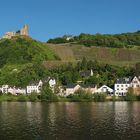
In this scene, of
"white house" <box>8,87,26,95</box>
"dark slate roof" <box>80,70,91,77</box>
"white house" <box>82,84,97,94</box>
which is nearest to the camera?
"white house" <box>82,84,97,94</box>

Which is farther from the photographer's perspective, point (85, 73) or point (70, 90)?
point (85, 73)

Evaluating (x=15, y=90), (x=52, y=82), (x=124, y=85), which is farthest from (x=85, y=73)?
(x=15, y=90)

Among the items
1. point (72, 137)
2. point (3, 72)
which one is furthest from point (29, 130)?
point (3, 72)

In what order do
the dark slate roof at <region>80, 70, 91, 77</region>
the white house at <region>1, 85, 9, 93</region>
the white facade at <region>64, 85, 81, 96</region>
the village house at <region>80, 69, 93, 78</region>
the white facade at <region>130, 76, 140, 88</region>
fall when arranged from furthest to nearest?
1. the dark slate roof at <region>80, 70, 91, 77</region>
2. the village house at <region>80, 69, 93, 78</region>
3. the white house at <region>1, 85, 9, 93</region>
4. the white facade at <region>64, 85, 81, 96</region>
5. the white facade at <region>130, 76, 140, 88</region>

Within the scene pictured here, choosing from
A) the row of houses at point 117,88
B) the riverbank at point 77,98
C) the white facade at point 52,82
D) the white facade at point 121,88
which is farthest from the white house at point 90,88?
the white facade at point 52,82

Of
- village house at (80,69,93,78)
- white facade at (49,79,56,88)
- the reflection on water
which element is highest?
village house at (80,69,93,78)

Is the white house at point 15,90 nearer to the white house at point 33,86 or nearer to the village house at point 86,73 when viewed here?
the white house at point 33,86

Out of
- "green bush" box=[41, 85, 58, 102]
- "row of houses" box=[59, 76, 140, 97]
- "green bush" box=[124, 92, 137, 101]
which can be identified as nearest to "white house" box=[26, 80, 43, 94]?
"row of houses" box=[59, 76, 140, 97]

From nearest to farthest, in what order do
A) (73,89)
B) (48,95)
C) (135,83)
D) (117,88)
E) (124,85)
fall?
(48,95)
(135,83)
(117,88)
(124,85)
(73,89)

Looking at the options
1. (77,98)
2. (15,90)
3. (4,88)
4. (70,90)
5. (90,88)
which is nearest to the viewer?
(77,98)

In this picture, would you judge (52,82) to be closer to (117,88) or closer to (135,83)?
(117,88)

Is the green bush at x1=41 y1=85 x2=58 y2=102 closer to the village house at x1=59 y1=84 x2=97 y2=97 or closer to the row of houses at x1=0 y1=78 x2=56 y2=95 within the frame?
the village house at x1=59 y1=84 x2=97 y2=97

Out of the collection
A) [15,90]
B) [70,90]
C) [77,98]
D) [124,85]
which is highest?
[15,90]

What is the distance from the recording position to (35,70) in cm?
16888
